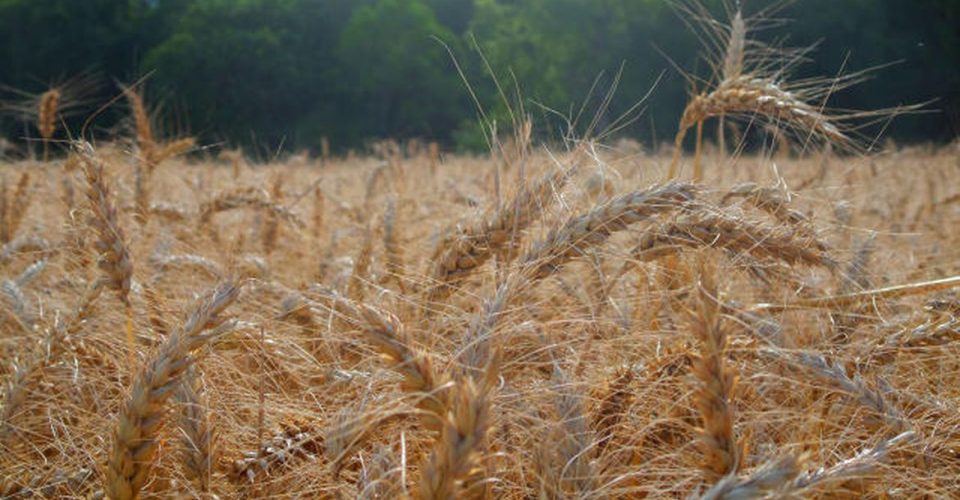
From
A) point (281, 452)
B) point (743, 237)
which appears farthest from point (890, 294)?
point (281, 452)

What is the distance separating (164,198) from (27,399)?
2.70m

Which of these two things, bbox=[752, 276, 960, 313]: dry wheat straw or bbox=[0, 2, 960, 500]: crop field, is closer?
bbox=[0, 2, 960, 500]: crop field

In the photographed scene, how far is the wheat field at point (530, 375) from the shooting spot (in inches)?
32.5

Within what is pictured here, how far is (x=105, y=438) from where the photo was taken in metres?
1.20

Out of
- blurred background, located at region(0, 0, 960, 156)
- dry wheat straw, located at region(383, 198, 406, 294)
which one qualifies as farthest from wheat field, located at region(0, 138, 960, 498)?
blurred background, located at region(0, 0, 960, 156)

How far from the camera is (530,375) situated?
4.25 ft

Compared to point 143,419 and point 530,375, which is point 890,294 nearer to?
point 530,375

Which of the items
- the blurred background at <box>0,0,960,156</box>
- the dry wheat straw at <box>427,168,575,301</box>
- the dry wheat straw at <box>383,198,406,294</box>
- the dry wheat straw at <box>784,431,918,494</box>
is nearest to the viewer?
the dry wheat straw at <box>784,431,918,494</box>

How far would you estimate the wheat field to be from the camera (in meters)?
0.83

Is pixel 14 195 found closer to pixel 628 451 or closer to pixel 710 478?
pixel 628 451

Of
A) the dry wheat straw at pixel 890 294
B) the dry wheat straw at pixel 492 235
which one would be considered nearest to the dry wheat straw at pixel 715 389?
the dry wheat straw at pixel 492 235

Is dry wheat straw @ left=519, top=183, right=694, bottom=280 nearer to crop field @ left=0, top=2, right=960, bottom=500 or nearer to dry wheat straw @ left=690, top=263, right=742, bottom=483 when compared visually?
crop field @ left=0, top=2, right=960, bottom=500

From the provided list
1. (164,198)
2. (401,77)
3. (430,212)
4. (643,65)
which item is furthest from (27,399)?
(401,77)

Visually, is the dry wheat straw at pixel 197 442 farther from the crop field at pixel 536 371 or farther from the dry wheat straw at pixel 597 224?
the dry wheat straw at pixel 597 224
